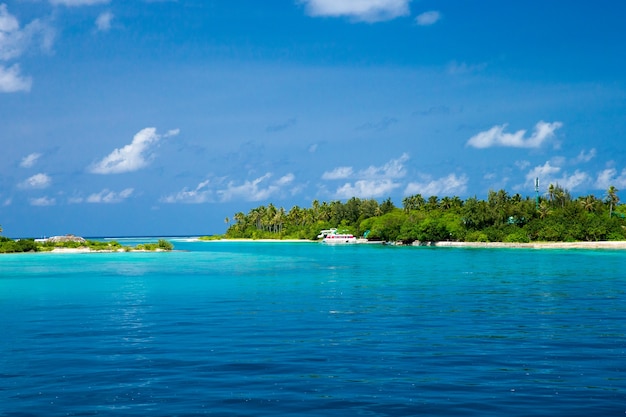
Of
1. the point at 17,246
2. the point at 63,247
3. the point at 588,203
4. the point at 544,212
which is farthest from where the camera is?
the point at 588,203

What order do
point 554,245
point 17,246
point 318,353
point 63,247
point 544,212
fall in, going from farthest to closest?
point 544,212, point 63,247, point 554,245, point 17,246, point 318,353

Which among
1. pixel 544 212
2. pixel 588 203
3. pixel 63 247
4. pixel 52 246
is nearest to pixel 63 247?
pixel 63 247

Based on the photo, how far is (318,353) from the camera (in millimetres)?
24094

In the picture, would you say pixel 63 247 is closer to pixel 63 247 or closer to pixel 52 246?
pixel 63 247

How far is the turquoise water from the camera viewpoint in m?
17.2

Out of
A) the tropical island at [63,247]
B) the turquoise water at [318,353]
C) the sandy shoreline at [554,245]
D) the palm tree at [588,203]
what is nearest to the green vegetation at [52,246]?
the tropical island at [63,247]

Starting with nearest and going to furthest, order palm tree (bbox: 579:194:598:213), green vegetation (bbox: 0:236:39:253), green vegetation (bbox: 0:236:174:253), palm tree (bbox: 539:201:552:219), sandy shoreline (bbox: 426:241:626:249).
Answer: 1. green vegetation (bbox: 0:236:39:253)
2. green vegetation (bbox: 0:236:174:253)
3. sandy shoreline (bbox: 426:241:626:249)
4. palm tree (bbox: 539:201:552:219)
5. palm tree (bbox: 579:194:598:213)

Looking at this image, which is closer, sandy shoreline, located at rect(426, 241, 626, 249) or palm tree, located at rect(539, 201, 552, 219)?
sandy shoreline, located at rect(426, 241, 626, 249)

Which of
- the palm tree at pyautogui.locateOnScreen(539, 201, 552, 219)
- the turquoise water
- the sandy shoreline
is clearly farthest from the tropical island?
the turquoise water

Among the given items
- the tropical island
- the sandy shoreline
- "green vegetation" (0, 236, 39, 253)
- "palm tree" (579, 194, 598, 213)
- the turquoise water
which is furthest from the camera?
"palm tree" (579, 194, 598, 213)

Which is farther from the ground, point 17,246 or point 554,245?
point 17,246

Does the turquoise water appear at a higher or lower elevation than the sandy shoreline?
lower

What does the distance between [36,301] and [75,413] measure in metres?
31.9

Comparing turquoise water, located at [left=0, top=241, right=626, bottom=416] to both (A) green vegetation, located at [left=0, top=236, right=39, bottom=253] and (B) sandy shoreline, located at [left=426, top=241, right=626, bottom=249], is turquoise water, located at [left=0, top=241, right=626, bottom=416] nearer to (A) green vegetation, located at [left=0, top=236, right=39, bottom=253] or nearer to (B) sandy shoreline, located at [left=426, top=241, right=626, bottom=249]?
(A) green vegetation, located at [left=0, top=236, right=39, bottom=253]
